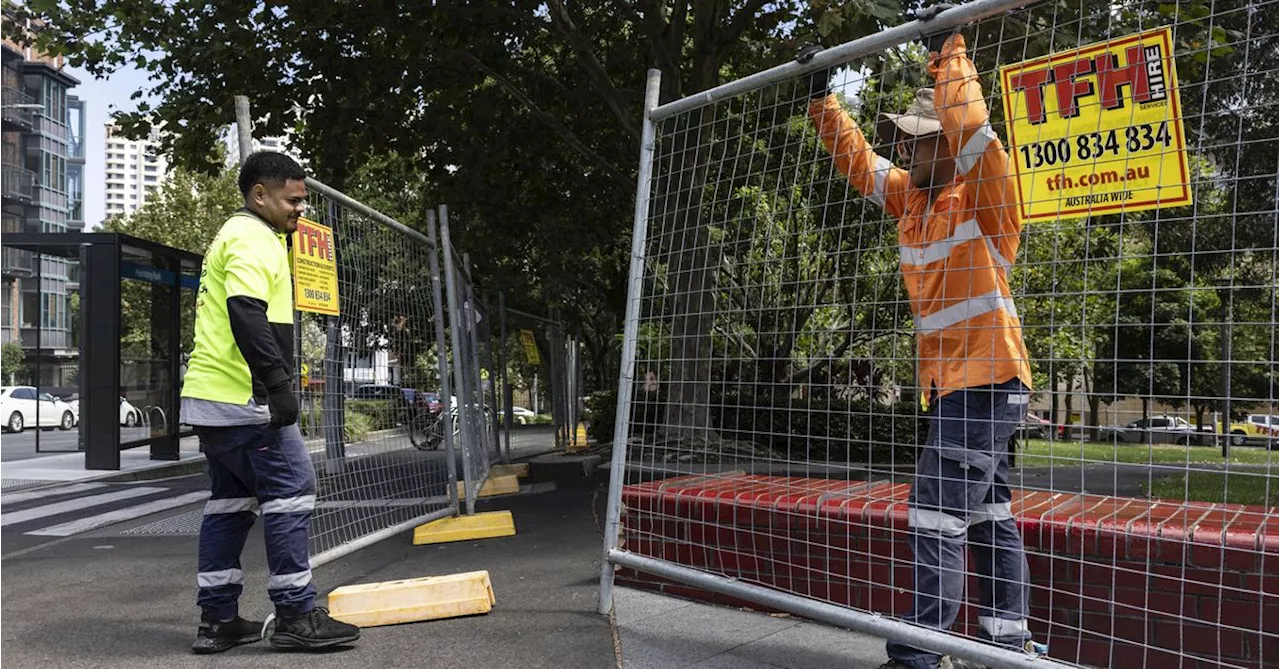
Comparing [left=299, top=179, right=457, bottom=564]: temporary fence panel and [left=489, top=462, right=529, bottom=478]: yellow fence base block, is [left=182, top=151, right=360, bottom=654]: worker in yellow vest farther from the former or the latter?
[left=489, top=462, right=529, bottom=478]: yellow fence base block

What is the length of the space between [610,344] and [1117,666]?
28112 mm

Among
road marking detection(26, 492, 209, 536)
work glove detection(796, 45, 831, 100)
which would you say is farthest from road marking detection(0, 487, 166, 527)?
work glove detection(796, 45, 831, 100)

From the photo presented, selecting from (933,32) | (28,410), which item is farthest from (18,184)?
(933,32)

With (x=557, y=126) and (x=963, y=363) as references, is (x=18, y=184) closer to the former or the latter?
(x=557, y=126)

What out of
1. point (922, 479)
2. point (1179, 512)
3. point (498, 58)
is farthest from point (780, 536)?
point (498, 58)

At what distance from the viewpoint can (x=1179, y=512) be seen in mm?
3785

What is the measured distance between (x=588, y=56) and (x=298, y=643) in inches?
355

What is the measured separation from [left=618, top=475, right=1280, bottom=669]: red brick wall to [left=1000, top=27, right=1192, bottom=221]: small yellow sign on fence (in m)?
1.15

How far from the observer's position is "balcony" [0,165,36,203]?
55197mm

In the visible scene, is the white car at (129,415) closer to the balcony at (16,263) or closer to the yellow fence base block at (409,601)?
the yellow fence base block at (409,601)

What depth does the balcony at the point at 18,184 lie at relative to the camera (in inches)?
2173

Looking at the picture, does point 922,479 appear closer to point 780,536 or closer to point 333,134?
point 780,536

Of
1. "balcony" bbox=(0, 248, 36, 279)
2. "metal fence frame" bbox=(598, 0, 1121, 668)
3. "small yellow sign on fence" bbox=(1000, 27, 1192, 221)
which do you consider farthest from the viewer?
"balcony" bbox=(0, 248, 36, 279)

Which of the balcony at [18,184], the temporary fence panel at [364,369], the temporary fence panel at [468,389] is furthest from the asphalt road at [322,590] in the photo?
the balcony at [18,184]
